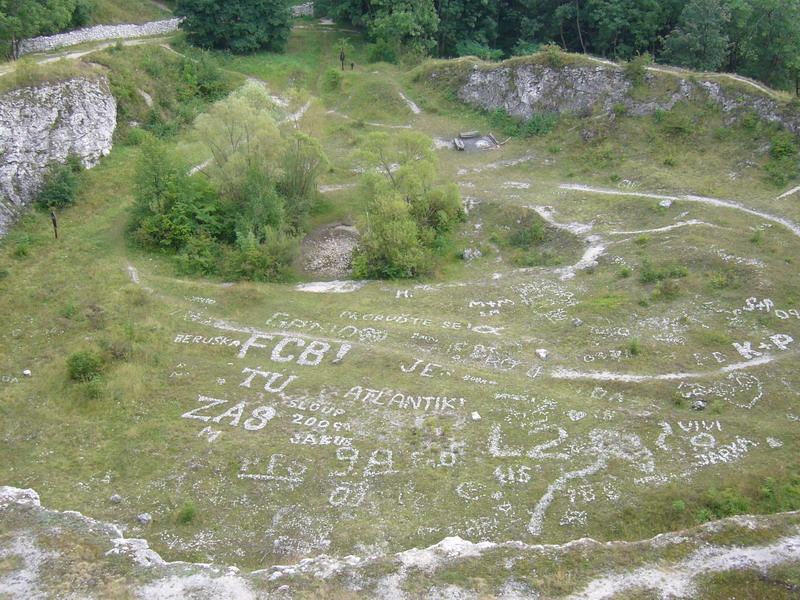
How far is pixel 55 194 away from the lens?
45.5m

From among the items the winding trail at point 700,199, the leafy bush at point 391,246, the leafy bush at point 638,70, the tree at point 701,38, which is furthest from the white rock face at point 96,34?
the tree at point 701,38

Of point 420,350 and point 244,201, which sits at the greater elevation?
point 244,201

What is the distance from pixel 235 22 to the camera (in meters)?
67.4


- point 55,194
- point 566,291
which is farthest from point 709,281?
point 55,194

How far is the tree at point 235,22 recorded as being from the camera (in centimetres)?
6556

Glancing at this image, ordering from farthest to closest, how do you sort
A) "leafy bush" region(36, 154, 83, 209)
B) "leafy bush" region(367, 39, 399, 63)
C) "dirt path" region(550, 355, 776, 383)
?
"leafy bush" region(367, 39, 399, 63)
"leafy bush" region(36, 154, 83, 209)
"dirt path" region(550, 355, 776, 383)

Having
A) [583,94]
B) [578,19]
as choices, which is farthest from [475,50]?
[583,94]

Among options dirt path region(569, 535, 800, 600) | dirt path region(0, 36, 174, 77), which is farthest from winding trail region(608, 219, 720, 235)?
dirt path region(0, 36, 174, 77)

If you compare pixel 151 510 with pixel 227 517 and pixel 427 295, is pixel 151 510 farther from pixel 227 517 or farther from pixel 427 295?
pixel 427 295

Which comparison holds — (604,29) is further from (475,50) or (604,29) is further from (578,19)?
(475,50)

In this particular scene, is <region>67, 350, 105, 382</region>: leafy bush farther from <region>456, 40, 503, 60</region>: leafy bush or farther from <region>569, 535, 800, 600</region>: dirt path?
<region>456, 40, 503, 60</region>: leafy bush

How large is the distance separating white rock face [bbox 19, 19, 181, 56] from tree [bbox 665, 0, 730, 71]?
47.7m

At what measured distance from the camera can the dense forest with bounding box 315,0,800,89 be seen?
59.7 metres

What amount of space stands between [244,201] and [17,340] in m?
16.1
